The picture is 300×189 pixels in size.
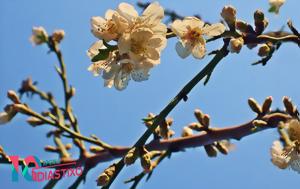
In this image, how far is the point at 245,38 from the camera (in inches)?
60.4

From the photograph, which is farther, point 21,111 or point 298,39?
point 21,111

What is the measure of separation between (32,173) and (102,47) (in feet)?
3.31

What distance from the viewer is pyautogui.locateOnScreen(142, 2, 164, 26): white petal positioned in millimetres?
1507

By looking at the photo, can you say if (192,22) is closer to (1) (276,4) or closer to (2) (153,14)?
(2) (153,14)

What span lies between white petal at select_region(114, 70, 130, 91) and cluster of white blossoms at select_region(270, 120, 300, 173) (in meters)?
0.69

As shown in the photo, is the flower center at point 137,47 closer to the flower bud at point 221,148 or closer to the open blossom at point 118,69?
the open blossom at point 118,69

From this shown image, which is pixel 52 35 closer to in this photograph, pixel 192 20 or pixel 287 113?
pixel 192 20

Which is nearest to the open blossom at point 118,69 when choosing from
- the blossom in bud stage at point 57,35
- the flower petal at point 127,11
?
the flower petal at point 127,11

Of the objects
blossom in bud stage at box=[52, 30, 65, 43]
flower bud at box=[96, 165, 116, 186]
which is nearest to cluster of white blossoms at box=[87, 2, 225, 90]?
flower bud at box=[96, 165, 116, 186]

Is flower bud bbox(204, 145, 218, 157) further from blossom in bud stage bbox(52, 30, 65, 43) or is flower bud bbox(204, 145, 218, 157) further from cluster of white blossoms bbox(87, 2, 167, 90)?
blossom in bud stage bbox(52, 30, 65, 43)

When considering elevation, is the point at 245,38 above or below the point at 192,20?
below

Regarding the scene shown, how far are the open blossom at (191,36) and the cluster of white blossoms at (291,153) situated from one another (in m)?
0.49

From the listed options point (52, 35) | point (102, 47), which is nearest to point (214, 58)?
point (102, 47)

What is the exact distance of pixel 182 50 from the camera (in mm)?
1623
